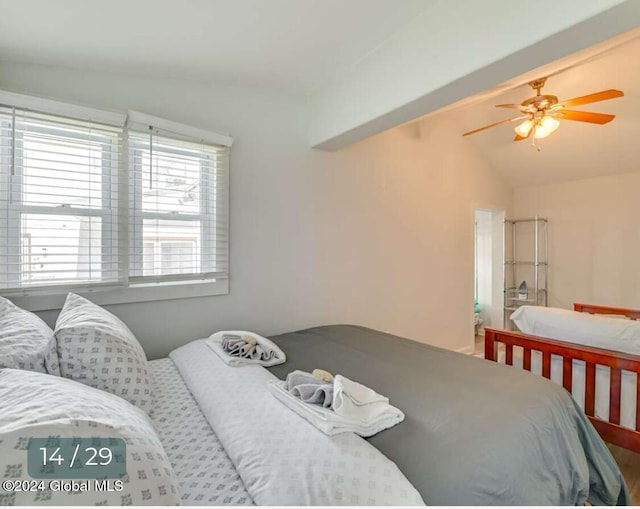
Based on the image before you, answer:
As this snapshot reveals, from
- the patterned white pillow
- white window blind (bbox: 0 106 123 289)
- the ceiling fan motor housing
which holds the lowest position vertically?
the patterned white pillow

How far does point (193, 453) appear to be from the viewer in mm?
1025

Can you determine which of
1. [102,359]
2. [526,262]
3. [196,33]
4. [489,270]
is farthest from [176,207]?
[526,262]

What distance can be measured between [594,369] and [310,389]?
6.04 ft

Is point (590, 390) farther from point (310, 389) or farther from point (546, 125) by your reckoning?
point (546, 125)

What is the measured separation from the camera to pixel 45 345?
1.15m

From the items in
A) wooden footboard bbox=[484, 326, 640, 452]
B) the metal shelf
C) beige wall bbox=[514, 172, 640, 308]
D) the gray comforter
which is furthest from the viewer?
the metal shelf

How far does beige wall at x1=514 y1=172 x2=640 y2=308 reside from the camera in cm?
402

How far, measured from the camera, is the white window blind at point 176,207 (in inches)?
81.1

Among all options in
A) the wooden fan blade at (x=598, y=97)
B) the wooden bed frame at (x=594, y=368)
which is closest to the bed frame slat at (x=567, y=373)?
the wooden bed frame at (x=594, y=368)

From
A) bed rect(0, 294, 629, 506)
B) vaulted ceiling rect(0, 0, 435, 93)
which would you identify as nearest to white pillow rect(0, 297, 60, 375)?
bed rect(0, 294, 629, 506)

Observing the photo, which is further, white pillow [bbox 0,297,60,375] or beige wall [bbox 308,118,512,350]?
beige wall [bbox 308,118,512,350]

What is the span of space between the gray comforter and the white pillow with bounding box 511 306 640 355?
2.54ft

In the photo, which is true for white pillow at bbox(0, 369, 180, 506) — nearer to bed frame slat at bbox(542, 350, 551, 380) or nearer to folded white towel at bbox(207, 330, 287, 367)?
folded white towel at bbox(207, 330, 287, 367)

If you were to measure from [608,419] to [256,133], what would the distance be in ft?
9.63
